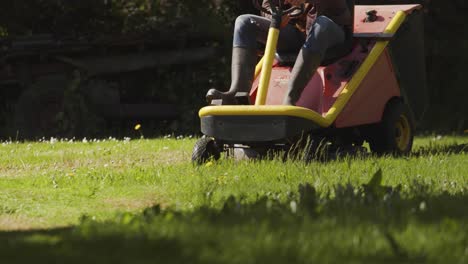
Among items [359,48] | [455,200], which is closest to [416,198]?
[455,200]

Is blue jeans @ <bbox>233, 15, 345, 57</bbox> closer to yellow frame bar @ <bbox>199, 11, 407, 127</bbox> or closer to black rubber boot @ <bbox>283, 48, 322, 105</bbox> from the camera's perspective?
black rubber boot @ <bbox>283, 48, 322, 105</bbox>

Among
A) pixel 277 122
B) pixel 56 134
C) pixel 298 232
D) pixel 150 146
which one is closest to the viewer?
pixel 298 232

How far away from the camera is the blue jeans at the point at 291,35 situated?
8.84 meters

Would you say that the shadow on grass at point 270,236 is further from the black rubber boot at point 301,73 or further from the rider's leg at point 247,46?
the rider's leg at point 247,46

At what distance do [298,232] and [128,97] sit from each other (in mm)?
10548

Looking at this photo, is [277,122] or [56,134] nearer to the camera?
[277,122]

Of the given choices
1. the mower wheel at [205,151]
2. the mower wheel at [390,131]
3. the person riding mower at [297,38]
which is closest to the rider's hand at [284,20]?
the person riding mower at [297,38]

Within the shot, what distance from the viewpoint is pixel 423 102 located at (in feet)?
34.4

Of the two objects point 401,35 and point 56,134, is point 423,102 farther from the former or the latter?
point 56,134

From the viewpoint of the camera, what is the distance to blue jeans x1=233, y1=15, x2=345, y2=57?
8.84 metres

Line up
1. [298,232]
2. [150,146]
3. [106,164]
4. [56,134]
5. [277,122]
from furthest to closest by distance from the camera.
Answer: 1. [56,134]
2. [150,146]
3. [106,164]
4. [277,122]
5. [298,232]

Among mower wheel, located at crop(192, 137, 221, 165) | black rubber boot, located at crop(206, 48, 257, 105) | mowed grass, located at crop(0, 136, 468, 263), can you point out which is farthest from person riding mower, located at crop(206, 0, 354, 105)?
mowed grass, located at crop(0, 136, 468, 263)

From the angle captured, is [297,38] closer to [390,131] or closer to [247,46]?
[247,46]

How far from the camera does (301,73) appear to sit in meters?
8.70
